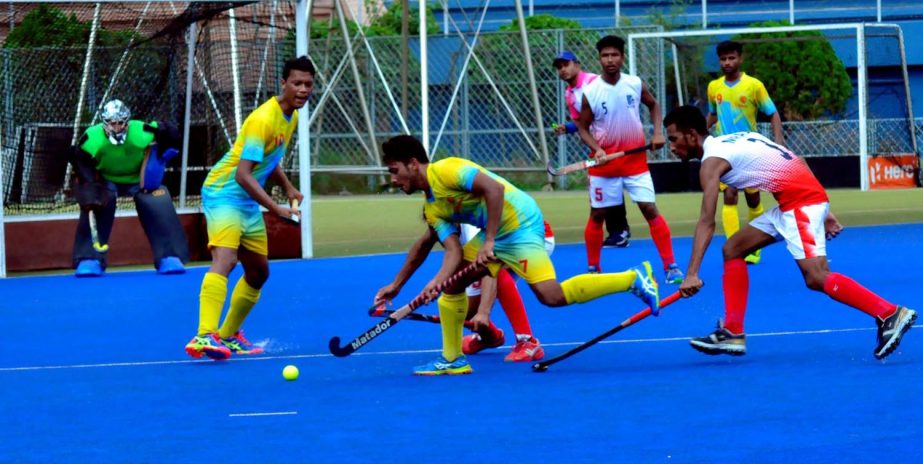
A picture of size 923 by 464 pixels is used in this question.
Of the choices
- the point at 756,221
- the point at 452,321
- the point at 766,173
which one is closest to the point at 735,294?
the point at 756,221

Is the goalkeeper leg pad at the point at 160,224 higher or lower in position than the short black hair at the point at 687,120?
lower

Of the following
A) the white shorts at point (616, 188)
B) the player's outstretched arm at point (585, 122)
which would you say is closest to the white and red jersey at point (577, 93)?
the player's outstretched arm at point (585, 122)

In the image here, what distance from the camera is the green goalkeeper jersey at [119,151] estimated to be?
44.3ft

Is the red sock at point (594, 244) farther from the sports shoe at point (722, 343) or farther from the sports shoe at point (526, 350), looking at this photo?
the sports shoe at point (722, 343)

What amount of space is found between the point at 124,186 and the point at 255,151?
5.67 metres

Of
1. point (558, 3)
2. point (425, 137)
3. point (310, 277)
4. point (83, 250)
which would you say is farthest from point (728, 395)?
point (558, 3)

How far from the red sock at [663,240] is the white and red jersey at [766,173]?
3855 millimetres

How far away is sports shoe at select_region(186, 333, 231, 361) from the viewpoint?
27.2ft

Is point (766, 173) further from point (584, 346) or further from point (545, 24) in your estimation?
point (545, 24)

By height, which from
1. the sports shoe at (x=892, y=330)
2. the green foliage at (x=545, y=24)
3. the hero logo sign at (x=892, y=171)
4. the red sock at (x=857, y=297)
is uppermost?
the green foliage at (x=545, y=24)

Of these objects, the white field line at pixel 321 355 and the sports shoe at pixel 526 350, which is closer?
the sports shoe at pixel 526 350

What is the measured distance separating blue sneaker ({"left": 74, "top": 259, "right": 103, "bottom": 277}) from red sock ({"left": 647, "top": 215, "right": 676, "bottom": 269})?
4593mm

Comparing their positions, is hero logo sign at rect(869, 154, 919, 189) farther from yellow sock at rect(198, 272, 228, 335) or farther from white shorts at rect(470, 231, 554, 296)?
yellow sock at rect(198, 272, 228, 335)

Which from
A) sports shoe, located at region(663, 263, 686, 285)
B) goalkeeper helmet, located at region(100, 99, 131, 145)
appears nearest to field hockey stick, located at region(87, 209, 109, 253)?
goalkeeper helmet, located at region(100, 99, 131, 145)
